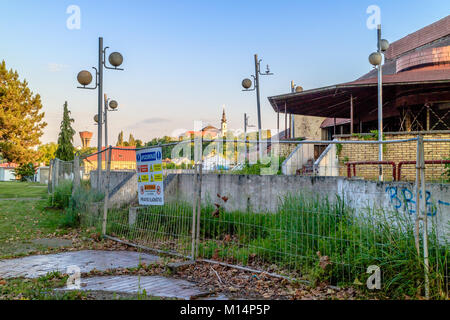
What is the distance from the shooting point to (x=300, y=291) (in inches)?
197

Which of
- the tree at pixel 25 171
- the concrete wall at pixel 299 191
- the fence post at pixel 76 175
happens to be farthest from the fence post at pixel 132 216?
the tree at pixel 25 171

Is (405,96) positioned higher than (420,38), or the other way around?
(420,38)

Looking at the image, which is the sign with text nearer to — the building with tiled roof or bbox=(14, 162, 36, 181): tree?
the building with tiled roof

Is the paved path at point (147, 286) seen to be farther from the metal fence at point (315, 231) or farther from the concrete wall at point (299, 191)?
the concrete wall at point (299, 191)

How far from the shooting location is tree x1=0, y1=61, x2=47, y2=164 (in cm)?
3791

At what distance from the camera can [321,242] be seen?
223 inches

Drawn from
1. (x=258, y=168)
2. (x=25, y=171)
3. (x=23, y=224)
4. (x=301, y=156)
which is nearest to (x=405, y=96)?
(x=301, y=156)

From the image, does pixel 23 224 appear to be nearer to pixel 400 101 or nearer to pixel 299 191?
pixel 299 191

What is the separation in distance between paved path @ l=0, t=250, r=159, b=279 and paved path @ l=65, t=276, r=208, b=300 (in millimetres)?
742

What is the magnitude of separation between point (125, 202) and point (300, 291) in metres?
6.19

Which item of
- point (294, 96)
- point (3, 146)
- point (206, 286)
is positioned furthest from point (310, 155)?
point (3, 146)

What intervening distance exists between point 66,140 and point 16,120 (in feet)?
34.8

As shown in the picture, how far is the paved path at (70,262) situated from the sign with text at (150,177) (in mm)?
1112
